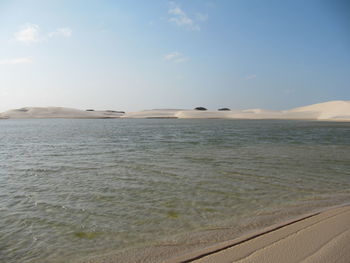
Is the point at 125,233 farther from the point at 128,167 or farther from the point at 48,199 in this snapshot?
the point at 128,167

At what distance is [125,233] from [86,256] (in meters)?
0.74

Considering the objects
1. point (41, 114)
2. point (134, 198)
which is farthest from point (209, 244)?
point (41, 114)

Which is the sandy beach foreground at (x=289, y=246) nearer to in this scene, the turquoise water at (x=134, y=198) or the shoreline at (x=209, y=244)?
the shoreline at (x=209, y=244)

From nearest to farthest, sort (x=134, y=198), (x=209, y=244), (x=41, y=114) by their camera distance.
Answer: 1. (x=209, y=244)
2. (x=134, y=198)
3. (x=41, y=114)

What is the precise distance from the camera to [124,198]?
549cm

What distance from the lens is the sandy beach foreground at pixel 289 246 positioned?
2.84m

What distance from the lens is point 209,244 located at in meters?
3.50

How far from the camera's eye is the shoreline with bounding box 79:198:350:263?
312 centimetres

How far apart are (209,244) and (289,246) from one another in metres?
1.07

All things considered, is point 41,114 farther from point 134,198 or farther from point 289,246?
point 289,246

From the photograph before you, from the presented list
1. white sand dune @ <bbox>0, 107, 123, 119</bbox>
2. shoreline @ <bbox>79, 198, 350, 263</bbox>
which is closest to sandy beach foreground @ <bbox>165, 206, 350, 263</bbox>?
shoreline @ <bbox>79, 198, 350, 263</bbox>

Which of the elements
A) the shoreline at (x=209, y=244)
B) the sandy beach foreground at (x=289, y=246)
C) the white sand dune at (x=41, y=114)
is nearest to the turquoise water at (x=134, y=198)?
the shoreline at (x=209, y=244)

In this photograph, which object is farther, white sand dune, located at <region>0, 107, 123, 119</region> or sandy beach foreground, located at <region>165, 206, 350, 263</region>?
white sand dune, located at <region>0, 107, 123, 119</region>

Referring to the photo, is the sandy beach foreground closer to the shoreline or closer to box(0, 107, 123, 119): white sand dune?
the shoreline
